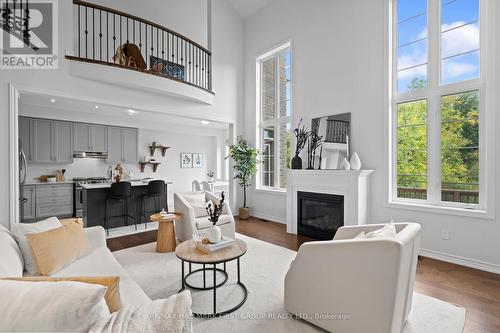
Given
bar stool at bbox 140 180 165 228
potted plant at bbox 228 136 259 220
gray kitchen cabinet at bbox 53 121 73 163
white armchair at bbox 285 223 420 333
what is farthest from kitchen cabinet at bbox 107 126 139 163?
white armchair at bbox 285 223 420 333

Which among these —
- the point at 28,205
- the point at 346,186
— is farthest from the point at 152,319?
the point at 28,205

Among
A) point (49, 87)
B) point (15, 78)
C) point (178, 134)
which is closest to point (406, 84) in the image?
point (49, 87)

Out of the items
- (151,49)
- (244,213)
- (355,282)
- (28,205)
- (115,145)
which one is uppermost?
(151,49)

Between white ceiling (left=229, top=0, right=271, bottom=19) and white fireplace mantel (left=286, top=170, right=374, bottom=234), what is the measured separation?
4255 mm

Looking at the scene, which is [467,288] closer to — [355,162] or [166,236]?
[355,162]

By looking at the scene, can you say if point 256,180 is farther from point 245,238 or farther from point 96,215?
point 96,215

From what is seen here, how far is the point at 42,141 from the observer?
19.6 feet

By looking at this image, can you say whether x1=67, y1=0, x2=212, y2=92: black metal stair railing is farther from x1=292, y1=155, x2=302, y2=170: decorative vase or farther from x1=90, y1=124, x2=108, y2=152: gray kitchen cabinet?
x1=292, y1=155, x2=302, y2=170: decorative vase

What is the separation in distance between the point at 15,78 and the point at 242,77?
14.4 ft

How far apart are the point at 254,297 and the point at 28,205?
5991mm

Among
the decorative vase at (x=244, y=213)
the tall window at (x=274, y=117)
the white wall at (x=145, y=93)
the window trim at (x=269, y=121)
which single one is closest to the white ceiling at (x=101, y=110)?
the white wall at (x=145, y=93)

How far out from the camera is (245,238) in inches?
170

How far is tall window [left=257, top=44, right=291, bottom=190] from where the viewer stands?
18.5 ft

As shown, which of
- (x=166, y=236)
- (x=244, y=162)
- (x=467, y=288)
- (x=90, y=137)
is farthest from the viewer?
(x=90, y=137)
